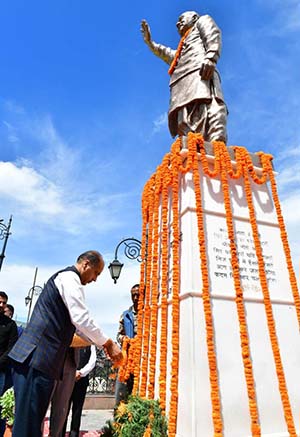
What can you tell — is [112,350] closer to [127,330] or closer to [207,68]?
[127,330]

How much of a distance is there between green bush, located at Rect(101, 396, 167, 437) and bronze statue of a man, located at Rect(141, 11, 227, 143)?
307cm

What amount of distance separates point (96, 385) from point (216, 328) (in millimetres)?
7768

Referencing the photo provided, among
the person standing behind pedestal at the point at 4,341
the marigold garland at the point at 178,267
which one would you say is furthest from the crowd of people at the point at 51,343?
the person standing behind pedestal at the point at 4,341

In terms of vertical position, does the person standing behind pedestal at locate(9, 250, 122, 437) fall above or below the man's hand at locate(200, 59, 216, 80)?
below

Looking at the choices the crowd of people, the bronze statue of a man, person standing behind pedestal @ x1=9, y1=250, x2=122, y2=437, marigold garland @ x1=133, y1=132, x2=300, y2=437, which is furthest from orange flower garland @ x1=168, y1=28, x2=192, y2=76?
person standing behind pedestal @ x1=9, y1=250, x2=122, y2=437

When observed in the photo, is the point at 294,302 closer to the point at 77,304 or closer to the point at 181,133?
the point at 77,304

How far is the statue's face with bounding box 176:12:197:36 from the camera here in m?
5.05

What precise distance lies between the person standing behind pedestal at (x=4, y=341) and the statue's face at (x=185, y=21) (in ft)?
16.1

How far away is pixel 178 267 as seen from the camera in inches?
127

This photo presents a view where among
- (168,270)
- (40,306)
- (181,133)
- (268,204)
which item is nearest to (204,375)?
(168,270)

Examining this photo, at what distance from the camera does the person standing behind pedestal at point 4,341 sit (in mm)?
3984

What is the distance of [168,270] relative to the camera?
137 inches

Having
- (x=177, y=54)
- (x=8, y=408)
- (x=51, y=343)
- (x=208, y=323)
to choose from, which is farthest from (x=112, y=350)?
(x=177, y=54)

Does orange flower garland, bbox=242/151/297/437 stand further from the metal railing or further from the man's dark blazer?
the metal railing
